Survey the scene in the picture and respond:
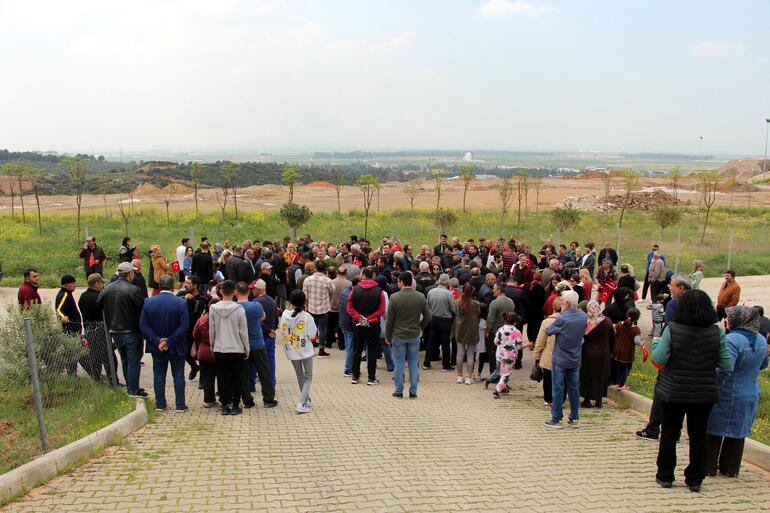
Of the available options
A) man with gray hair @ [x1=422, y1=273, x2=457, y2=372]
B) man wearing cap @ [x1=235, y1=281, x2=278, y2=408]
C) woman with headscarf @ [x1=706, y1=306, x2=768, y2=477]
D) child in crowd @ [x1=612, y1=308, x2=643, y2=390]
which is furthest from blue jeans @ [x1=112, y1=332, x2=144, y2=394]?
woman with headscarf @ [x1=706, y1=306, x2=768, y2=477]

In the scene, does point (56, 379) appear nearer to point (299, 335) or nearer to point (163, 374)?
point (163, 374)

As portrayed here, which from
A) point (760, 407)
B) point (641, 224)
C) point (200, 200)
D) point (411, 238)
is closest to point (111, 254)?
point (411, 238)

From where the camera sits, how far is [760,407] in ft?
30.2

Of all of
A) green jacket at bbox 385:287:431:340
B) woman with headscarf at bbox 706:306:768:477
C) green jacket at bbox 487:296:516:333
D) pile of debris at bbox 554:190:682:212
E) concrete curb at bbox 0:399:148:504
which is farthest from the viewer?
pile of debris at bbox 554:190:682:212

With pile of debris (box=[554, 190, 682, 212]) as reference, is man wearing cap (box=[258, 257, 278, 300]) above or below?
above

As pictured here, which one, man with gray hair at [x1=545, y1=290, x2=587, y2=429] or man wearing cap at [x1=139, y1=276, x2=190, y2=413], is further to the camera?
man wearing cap at [x1=139, y1=276, x2=190, y2=413]

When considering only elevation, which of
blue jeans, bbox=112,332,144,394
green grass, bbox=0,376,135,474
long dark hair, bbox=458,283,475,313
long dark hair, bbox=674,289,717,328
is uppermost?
long dark hair, bbox=674,289,717,328

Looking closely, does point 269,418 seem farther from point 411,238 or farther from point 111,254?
point 411,238

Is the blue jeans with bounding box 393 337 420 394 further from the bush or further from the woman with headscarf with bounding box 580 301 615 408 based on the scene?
the bush

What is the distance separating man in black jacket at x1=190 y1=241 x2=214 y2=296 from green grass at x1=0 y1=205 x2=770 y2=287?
6039 millimetres

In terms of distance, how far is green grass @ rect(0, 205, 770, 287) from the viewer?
78.5 feet

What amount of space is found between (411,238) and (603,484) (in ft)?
74.7

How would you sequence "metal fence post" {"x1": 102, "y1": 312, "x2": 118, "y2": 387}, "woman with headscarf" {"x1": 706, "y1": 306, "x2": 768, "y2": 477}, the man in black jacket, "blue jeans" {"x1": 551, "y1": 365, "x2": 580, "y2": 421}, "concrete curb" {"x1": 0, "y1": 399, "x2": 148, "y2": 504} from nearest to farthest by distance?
"concrete curb" {"x1": 0, "y1": 399, "x2": 148, "y2": 504} < "woman with headscarf" {"x1": 706, "y1": 306, "x2": 768, "y2": 477} < "blue jeans" {"x1": 551, "y1": 365, "x2": 580, "y2": 421} < "metal fence post" {"x1": 102, "y1": 312, "x2": 118, "y2": 387} < the man in black jacket

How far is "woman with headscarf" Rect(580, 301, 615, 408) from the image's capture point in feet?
29.3
